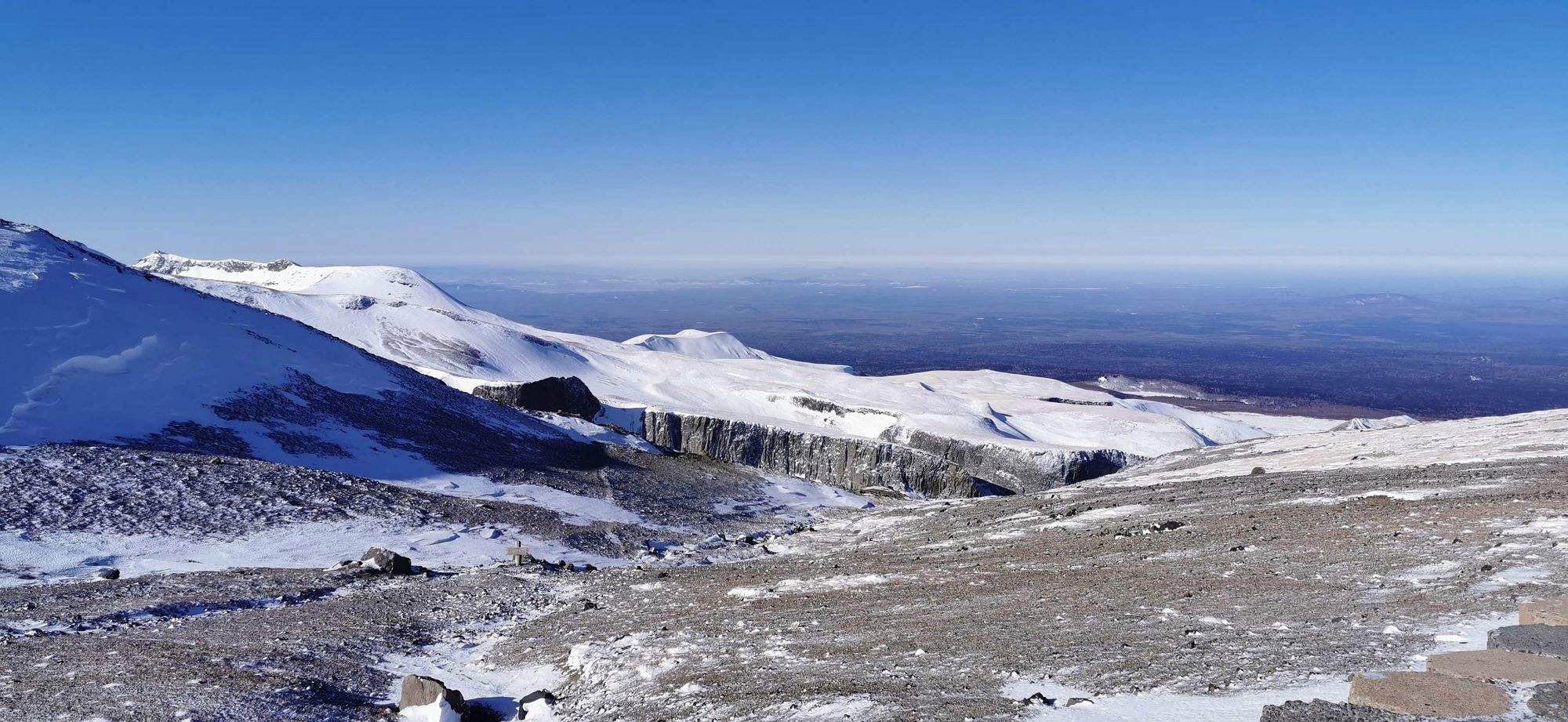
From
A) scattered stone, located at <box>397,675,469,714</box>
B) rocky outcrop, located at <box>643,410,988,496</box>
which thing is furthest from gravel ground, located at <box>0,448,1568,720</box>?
rocky outcrop, located at <box>643,410,988,496</box>

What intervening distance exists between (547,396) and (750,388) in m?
25.2

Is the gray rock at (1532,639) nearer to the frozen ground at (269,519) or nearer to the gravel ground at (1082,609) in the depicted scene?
the gravel ground at (1082,609)

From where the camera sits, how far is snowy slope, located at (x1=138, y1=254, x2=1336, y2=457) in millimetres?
58688

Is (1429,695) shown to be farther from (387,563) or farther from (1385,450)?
(1385,450)

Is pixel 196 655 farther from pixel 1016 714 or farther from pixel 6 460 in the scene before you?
pixel 6 460

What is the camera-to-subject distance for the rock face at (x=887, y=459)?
4534 cm

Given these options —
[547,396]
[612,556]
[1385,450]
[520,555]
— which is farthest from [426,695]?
[547,396]

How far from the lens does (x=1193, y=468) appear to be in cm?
3145

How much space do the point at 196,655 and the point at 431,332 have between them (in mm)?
71052

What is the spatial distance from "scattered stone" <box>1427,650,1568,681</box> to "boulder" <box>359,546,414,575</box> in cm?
1837

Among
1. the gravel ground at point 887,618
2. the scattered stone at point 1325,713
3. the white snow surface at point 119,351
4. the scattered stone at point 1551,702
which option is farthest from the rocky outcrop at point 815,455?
the scattered stone at point 1551,702

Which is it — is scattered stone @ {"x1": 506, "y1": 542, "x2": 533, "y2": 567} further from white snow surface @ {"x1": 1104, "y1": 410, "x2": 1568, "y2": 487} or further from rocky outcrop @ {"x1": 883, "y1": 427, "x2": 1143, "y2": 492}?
rocky outcrop @ {"x1": 883, "y1": 427, "x2": 1143, "y2": 492}

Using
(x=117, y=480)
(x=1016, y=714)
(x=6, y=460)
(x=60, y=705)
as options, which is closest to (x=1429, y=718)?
(x=1016, y=714)

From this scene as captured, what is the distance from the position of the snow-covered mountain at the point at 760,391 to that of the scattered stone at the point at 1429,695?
41.6 metres
